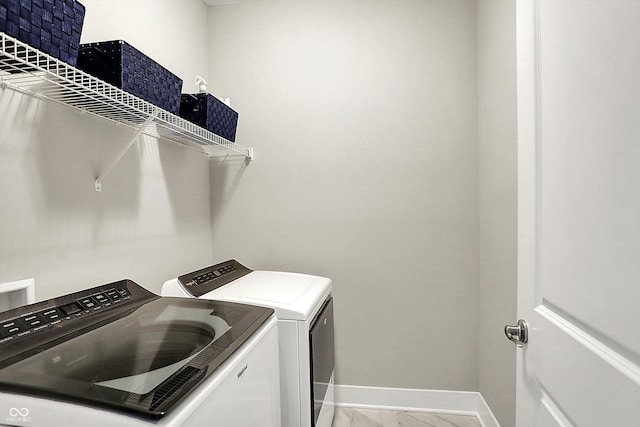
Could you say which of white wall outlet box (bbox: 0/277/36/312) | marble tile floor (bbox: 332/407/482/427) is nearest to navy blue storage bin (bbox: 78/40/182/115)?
white wall outlet box (bbox: 0/277/36/312)

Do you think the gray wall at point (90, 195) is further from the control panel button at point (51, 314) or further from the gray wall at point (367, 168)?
the gray wall at point (367, 168)

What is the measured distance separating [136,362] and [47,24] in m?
0.84

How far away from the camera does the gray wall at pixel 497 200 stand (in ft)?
5.79

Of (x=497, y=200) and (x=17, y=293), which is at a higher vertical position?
(x=497, y=200)

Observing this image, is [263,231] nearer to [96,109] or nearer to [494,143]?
[96,109]

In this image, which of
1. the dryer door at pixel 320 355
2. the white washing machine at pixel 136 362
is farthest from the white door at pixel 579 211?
the dryer door at pixel 320 355

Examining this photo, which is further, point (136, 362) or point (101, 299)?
point (101, 299)

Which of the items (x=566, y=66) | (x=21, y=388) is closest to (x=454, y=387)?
(x=566, y=66)

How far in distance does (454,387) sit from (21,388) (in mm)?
2272

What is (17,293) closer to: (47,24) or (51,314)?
(51,314)

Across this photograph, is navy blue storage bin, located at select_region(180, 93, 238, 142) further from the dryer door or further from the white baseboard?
the white baseboard

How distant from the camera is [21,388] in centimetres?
70

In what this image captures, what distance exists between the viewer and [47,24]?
0.92 m

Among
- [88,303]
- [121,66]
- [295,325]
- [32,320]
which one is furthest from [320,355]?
[121,66]
